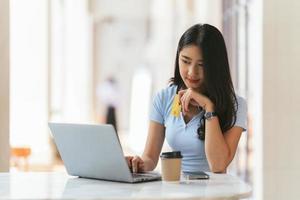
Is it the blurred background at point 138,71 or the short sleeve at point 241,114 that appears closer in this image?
the short sleeve at point 241,114

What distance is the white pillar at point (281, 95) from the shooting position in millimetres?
Answer: 3502

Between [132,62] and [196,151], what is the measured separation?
17396 mm

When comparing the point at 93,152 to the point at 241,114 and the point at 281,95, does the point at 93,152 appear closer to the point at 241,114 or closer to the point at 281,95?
the point at 241,114

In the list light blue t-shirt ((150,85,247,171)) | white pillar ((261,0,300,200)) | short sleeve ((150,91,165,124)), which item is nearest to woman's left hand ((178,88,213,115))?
light blue t-shirt ((150,85,247,171))

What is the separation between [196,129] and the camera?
2.65 m

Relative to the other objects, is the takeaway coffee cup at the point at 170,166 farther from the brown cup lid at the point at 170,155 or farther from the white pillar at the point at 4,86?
the white pillar at the point at 4,86

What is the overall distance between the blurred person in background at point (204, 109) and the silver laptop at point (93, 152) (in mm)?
256

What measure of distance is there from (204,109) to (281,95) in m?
1.01

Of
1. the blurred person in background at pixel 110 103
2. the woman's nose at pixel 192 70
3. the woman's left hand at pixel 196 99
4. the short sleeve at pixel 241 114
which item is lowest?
the blurred person in background at pixel 110 103

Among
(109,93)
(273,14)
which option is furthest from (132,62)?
(273,14)

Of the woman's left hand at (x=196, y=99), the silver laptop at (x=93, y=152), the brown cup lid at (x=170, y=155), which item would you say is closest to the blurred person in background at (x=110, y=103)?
the woman's left hand at (x=196, y=99)

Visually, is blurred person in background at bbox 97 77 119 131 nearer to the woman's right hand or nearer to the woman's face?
the woman's face

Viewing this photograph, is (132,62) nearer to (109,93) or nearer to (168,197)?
(109,93)

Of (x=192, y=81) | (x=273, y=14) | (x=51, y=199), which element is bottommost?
(x=51, y=199)
